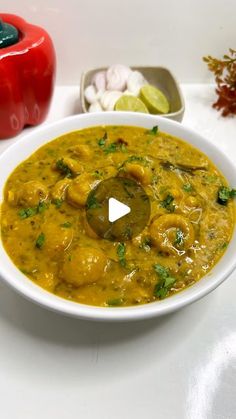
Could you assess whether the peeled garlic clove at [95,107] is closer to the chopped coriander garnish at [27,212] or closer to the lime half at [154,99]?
the lime half at [154,99]

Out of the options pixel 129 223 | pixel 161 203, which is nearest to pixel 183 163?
pixel 161 203

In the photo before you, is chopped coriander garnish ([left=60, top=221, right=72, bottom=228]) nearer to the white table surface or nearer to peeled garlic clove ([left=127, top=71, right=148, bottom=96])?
the white table surface

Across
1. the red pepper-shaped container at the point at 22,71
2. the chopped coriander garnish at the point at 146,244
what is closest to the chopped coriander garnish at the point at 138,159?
the chopped coriander garnish at the point at 146,244

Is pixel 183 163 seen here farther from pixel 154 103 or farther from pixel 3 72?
pixel 3 72

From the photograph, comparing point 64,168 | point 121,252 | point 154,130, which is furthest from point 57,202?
point 154,130
